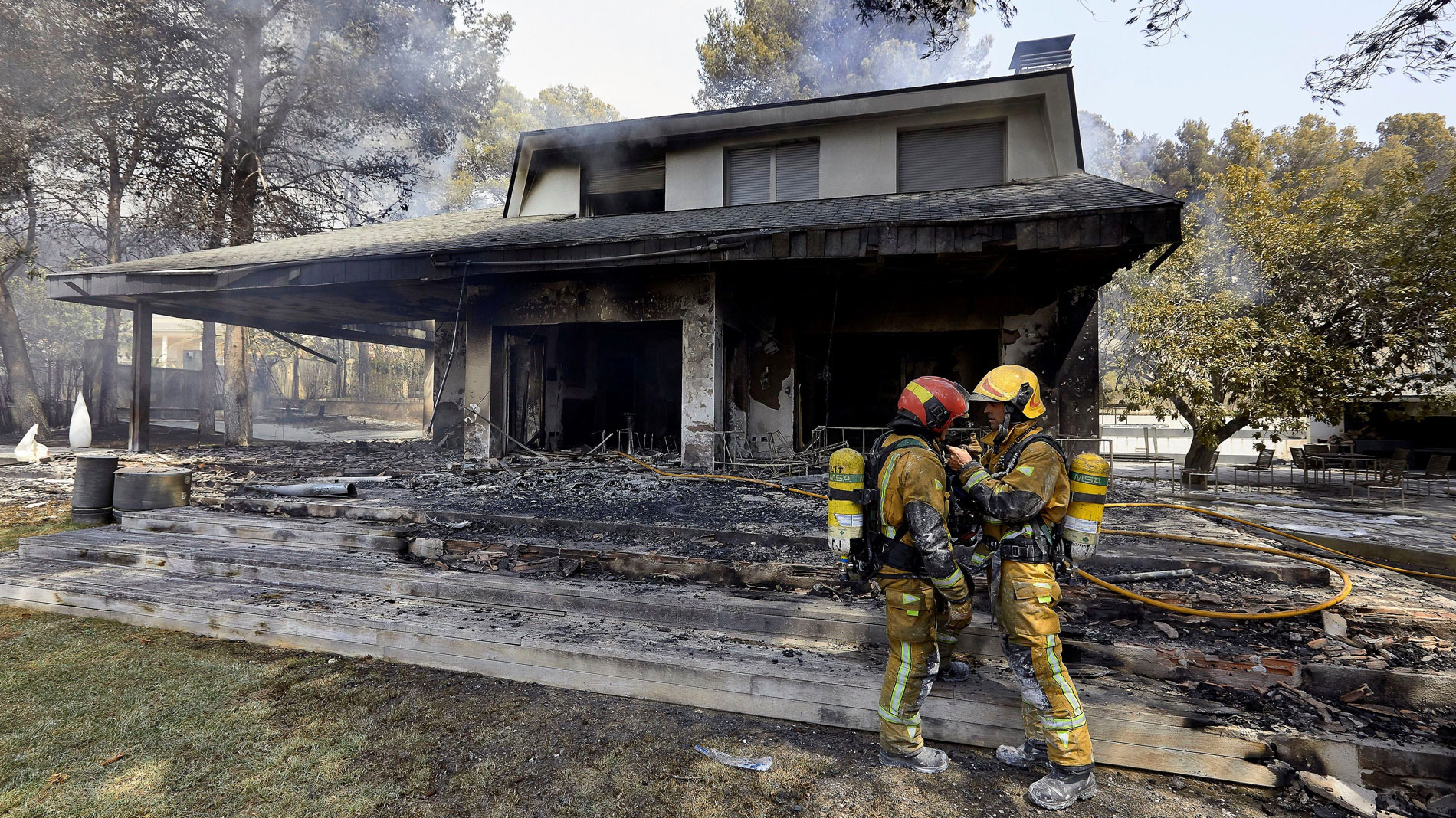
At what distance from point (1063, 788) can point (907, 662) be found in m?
0.75

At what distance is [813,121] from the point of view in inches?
372

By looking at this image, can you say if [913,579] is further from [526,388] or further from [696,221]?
[526,388]

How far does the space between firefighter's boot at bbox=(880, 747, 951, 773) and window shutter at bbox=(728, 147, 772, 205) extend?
8827 millimetres

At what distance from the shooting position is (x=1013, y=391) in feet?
9.71

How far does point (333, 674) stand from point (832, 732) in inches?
121

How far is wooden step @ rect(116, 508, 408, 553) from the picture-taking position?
5.40 meters

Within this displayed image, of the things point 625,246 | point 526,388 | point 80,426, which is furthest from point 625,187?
point 80,426

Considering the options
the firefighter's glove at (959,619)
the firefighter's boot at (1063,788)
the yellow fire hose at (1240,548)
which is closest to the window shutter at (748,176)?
the yellow fire hose at (1240,548)

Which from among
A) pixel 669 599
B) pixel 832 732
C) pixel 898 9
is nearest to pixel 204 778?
pixel 669 599

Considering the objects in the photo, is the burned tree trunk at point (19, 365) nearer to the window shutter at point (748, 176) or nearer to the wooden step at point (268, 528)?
the wooden step at point (268, 528)

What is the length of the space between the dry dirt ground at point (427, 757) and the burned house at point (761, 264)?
5.07 m

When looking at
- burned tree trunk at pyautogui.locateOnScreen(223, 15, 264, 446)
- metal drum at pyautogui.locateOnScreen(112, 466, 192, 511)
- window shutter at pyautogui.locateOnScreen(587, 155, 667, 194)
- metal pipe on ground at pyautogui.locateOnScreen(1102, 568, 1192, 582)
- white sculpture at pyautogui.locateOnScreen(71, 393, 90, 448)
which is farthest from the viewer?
burned tree trunk at pyautogui.locateOnScreen(223, 15, 264, 446)

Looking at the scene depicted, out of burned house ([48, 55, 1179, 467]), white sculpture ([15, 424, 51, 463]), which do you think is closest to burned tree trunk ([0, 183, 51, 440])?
white sculpture ([15, 424, 51, 463])

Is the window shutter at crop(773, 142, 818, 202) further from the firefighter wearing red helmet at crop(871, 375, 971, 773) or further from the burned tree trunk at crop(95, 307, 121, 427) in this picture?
the burned tree trunk at crop(95, 307, 121, 427)
